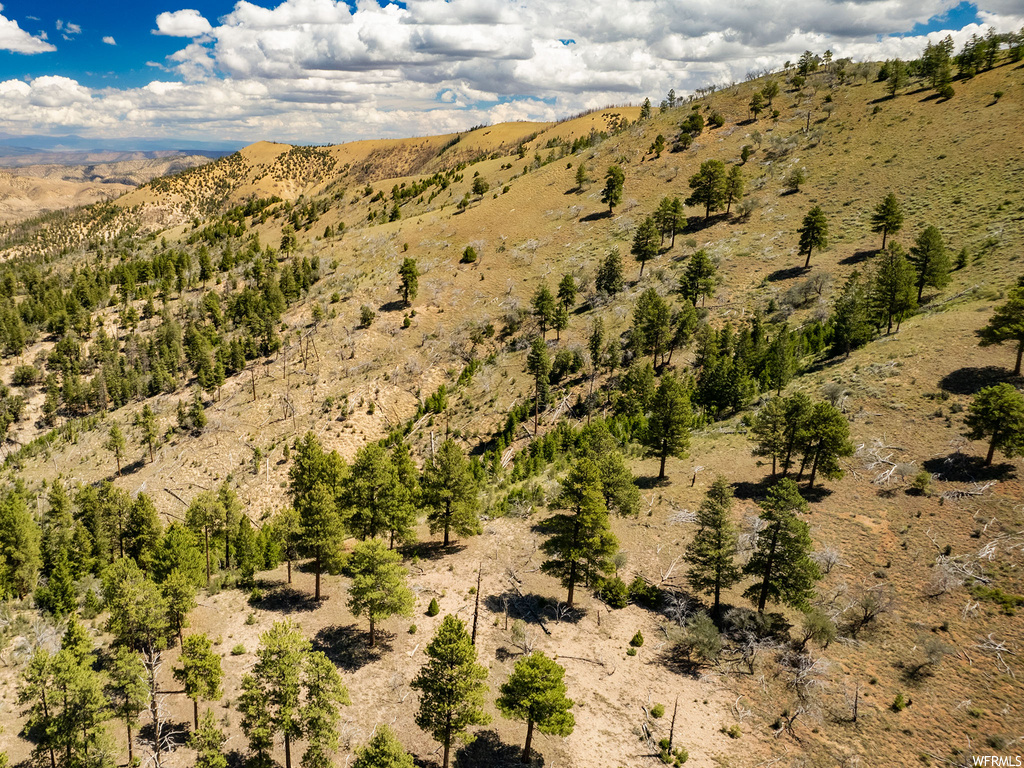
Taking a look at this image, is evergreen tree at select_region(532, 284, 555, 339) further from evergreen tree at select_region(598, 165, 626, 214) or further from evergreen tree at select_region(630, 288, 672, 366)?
evergreen tree at select_region(598, 165, 626, 214)

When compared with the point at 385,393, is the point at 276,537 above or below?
below

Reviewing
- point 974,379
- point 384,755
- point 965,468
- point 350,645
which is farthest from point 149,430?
point 974,379

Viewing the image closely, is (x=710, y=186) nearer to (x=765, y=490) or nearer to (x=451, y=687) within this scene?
(x=765, y=490)

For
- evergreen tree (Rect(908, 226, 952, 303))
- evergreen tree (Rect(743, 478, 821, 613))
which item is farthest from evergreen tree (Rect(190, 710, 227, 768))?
evergreen tree (Rect(908, 226, 952, 303))

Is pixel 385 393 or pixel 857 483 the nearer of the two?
pixel 857 483

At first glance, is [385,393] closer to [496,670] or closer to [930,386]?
[496,670]

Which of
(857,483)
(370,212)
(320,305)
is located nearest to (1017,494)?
(857,483)
